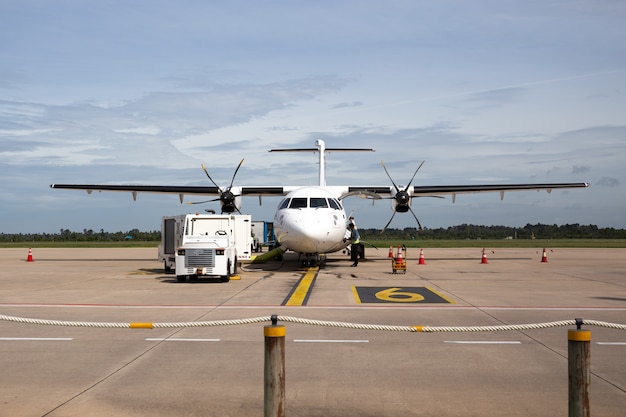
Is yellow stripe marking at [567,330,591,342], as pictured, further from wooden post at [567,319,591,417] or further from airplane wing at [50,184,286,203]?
airplane wing at [50,184,286,203]

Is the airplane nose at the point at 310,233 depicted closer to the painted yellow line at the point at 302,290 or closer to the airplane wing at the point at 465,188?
the painted yellow line at the point at 302,290

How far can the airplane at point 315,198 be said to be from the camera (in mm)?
→ 22359

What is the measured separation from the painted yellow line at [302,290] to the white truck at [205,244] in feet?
7.99

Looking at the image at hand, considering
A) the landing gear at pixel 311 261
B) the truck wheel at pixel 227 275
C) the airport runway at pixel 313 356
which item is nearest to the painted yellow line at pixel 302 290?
the airport runway at pixel 313 356

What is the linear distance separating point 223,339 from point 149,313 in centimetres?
338

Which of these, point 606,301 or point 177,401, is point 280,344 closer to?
point 177,401

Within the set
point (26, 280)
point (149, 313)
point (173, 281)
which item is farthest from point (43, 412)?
point (26, 280)

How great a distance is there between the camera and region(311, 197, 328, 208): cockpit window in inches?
915

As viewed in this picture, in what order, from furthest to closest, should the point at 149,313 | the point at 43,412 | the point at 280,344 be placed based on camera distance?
the point at 149,313
the point at 43,412
the point at 280,344

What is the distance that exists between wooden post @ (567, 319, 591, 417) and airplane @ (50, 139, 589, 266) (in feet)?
55.4

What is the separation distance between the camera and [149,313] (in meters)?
12.5

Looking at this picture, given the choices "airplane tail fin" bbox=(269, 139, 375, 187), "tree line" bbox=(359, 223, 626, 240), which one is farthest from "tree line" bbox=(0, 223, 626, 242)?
"airplane tail fin" bbox=(269, 139, 375, 187)

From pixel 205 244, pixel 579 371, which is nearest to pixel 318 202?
pixel 205 244

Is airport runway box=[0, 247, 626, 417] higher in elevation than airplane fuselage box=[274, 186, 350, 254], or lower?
lower
